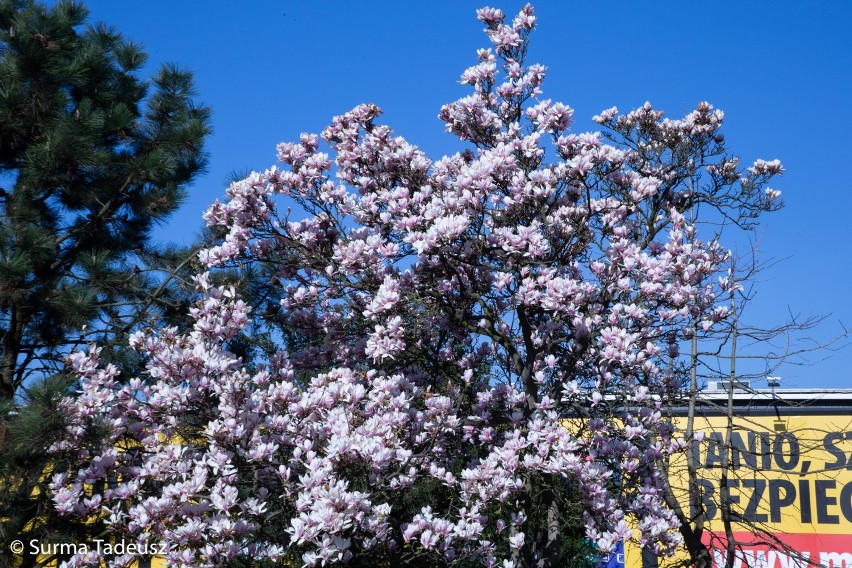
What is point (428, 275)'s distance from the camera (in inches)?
Answer: 250

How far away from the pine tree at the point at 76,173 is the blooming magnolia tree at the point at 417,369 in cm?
172

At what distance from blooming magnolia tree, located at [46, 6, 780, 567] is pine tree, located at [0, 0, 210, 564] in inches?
67.7

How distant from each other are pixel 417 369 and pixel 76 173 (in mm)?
4145

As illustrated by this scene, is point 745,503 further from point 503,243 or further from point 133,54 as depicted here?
point 133,54

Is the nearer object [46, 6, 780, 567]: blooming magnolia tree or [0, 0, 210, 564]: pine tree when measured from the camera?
[46, 6, 780, 567]: blooming magnolia tree

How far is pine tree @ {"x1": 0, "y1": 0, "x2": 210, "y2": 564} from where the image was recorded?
25.9 ft

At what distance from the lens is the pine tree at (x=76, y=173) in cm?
789

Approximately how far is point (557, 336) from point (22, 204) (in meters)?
5.37

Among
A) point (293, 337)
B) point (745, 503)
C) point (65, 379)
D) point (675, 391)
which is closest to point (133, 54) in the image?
point (293, 337)

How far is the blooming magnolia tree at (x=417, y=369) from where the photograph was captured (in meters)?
5.24

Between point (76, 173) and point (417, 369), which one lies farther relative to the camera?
point (76, 173)

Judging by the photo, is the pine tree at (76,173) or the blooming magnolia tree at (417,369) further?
the pine tree at (76,173)

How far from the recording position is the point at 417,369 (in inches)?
266

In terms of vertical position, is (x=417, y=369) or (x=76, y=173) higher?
(x=76, y=173)
